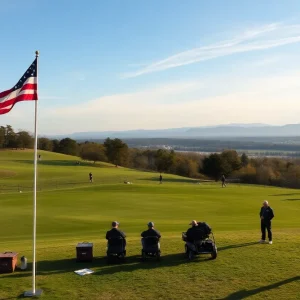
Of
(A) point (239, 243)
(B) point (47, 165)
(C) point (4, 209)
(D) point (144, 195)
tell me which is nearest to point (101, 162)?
(B) point (47, 165)

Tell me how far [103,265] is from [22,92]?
6353 mm

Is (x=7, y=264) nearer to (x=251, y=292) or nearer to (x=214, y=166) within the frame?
(x=251, y=292)

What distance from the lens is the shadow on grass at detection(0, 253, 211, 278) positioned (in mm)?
13055

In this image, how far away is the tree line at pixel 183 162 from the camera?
8381 centimetres

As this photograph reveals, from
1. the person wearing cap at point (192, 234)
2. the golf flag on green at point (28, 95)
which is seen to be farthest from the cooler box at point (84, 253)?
the person wearing cap at point (192, 234)

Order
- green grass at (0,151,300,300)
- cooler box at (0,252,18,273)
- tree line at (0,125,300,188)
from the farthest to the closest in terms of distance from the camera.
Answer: tree line at (0,125,300,188), cooler box at (0,252,18,273), green grass at (0,151,300,300)

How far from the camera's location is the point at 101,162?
4146 inches

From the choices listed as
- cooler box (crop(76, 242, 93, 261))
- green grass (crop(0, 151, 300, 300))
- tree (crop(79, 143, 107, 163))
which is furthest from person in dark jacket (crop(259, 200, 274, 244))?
tree (crop(79, 143, 107, 163))

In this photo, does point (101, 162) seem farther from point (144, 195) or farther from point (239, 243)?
point (239, 243)

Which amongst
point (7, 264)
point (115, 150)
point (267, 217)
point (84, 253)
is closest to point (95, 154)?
point (115, 150)

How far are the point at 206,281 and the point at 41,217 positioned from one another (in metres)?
17.7

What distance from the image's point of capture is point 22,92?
1117cm

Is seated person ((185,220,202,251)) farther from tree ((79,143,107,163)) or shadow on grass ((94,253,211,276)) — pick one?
tree ((79,143,107,163))

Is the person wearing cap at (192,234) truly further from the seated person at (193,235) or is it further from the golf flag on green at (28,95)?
the golf flag on green at (28,95)
